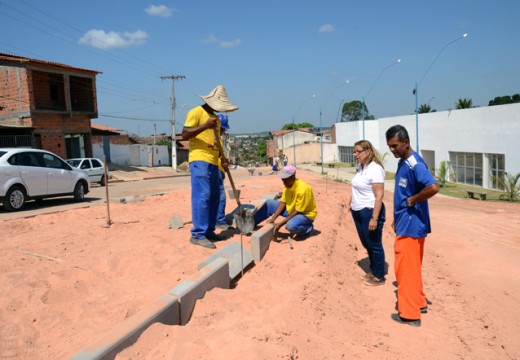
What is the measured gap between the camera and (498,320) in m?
3.92

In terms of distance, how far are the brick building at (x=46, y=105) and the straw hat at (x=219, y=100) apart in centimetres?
2043

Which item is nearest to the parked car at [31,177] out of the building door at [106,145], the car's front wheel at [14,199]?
the car's front wheel at [14,199]

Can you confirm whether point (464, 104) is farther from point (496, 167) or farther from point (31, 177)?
point (31, 177)

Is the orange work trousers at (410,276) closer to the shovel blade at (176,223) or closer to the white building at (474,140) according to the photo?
the shovel blade at (176,223)

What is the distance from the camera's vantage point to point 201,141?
16.8 feet

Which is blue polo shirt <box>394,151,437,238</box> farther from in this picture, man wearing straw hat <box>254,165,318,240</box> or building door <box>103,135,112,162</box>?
building door <box>103,135,112,162</box>

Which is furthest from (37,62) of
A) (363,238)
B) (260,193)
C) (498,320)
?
(498,320)

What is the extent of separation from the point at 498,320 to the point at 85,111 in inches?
1068

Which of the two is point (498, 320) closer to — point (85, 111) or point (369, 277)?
point (369, 277)

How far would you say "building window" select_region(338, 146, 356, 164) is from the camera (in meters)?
43.0

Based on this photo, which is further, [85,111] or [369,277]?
[85,111]

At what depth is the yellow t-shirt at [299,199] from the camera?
557cm

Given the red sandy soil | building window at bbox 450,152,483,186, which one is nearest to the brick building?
the red sandy soil

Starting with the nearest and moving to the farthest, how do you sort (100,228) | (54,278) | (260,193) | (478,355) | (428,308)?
(478,355)
(54,278)
(428,308)
(100,228)
(260,193)
